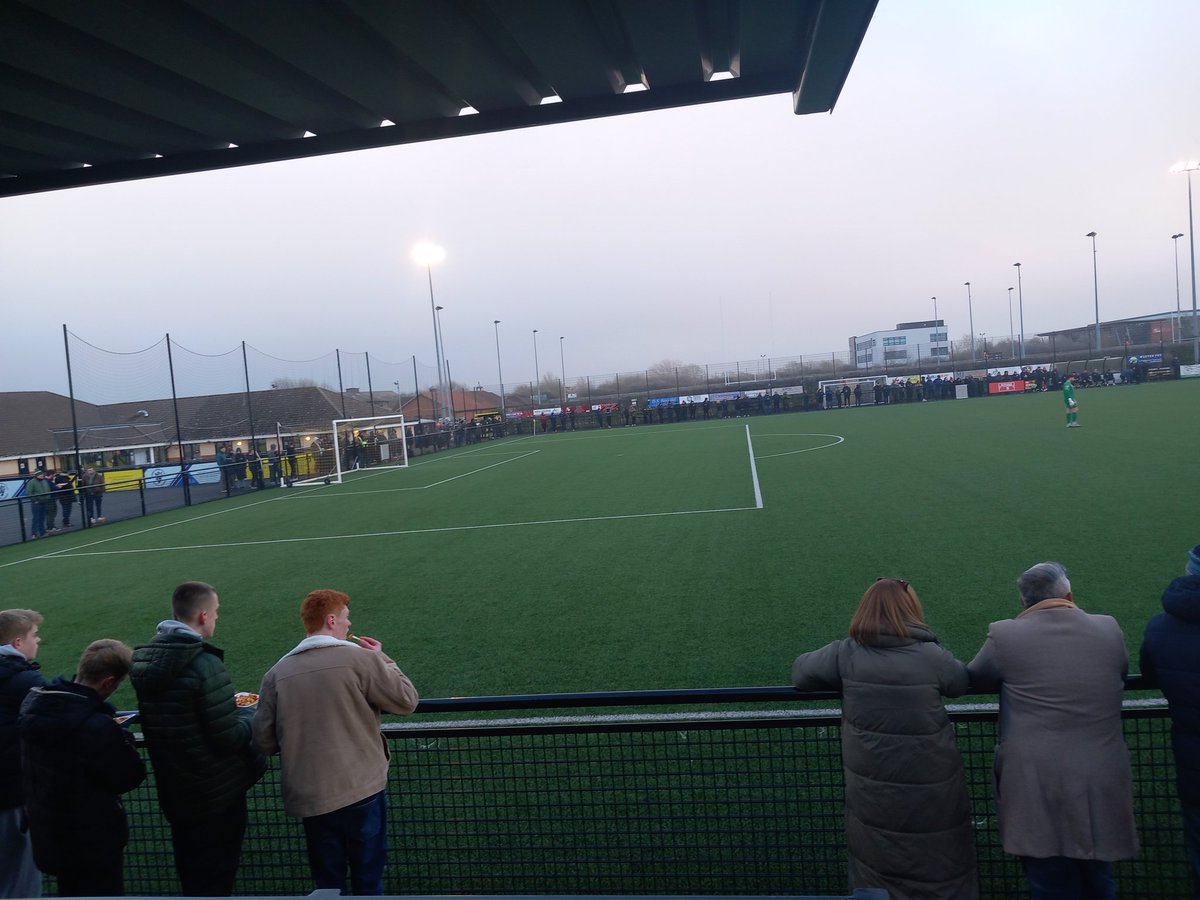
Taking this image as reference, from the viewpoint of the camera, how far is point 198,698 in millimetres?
3211

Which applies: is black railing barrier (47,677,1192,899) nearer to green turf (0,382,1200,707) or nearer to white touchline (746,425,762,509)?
green turf (0,382,1200,707)

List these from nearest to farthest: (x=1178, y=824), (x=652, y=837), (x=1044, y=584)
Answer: (x=1044, y=584)
(x=1178, y=824)
(x=652, y=837)

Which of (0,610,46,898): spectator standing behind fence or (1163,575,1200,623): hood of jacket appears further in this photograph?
(0,610,46,898): spectator standing behind fence

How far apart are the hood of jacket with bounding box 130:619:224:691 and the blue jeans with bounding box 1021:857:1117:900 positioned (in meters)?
3.06

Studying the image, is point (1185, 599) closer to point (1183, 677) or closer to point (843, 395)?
point (1183, 677)

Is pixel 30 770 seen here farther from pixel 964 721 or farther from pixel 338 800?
pixel 964 721

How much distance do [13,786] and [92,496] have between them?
860 inches

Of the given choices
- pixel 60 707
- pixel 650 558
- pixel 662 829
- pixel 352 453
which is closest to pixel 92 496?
pixel 352 453

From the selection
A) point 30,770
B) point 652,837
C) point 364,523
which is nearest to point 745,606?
point 652,837

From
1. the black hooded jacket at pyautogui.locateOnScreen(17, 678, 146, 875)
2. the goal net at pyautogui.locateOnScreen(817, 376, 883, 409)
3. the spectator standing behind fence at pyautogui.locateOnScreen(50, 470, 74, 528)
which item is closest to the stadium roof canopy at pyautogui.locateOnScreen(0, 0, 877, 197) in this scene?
the black hooded jacket at pyautogui.locateOnScreen(17, 678, 146, 875)

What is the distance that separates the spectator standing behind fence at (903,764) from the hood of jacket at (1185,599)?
74 cm

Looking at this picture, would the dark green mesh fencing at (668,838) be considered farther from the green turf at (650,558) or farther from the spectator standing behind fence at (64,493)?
the spectator standing behind fence at (64,493)

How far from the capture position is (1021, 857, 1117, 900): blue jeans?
9.67ft

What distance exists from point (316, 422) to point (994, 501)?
114ft
